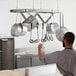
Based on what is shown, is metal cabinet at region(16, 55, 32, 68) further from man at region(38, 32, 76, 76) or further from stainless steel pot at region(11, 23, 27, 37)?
man at region(38, 32, 76, 76)

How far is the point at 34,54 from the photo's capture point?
3.92 meters

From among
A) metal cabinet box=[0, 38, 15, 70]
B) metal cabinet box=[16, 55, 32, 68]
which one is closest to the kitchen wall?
metal cabinet box=[16, 55, 32, 68]

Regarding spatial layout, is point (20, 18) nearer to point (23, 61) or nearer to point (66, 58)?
point (23, 61)

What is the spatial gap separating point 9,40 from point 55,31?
98 cm

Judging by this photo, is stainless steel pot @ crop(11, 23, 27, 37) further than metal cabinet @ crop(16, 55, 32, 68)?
No

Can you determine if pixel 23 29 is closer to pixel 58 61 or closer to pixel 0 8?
pixel 58 61

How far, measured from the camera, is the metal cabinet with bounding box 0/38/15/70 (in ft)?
11.1

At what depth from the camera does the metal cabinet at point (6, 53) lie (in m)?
3.40

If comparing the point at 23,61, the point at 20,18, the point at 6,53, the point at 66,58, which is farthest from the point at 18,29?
the point at 20,18

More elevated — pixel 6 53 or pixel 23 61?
pixel 6 53

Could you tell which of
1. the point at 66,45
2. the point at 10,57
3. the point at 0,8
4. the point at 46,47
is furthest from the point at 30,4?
the point at 66,45

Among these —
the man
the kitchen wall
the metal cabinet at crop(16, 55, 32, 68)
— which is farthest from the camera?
the kitchen wall

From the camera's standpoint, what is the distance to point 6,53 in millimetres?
3434

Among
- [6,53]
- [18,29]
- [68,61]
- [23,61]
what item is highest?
[18,29]
